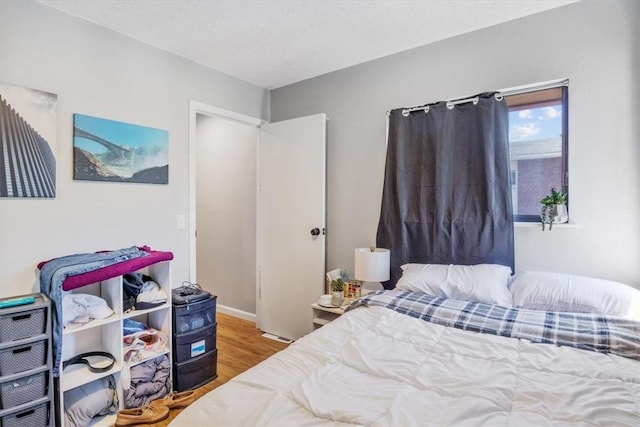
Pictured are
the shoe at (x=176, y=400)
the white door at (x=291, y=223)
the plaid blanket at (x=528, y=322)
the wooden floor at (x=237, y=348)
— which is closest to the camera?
the plaid blanket at (x=528, y=322)

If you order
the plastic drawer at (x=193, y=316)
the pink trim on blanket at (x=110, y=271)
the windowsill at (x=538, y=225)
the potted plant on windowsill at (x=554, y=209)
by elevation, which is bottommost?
the plastic drawer at (x=193, y=316)

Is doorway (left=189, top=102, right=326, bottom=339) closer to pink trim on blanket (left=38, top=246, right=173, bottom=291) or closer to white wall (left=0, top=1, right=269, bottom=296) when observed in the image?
white wall (left=0, top=1, right=269, bottom=296)

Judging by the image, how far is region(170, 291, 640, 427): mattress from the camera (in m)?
0.97

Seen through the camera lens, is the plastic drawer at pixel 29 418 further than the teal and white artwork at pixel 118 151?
No

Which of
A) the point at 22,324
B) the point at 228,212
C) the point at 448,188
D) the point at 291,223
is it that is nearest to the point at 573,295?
the point at 448,188

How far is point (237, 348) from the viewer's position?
3035 millimetres

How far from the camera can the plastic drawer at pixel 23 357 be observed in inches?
62.3

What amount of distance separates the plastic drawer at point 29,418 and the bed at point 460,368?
1216 millimetres

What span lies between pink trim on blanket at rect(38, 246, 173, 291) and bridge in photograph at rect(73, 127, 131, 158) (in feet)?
2.49

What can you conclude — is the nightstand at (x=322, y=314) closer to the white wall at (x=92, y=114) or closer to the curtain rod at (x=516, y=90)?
the white wall at (x=92, y=114)

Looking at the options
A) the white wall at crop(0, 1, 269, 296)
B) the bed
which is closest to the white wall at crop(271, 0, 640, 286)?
the bed

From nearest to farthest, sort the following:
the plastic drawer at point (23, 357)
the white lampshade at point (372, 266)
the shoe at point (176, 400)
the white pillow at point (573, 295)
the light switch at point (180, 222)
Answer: the plastic drawer at point (23, 357) < the white pillow at point (573, 295) < the shoe at point (176, 400) < the white lampshade at point (372, 266) < the light switch at point (180, 222)

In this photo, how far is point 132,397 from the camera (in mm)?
2045

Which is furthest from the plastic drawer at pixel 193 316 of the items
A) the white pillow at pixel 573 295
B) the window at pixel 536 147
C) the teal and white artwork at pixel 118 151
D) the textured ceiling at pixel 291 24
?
the window at pixel 536 147
